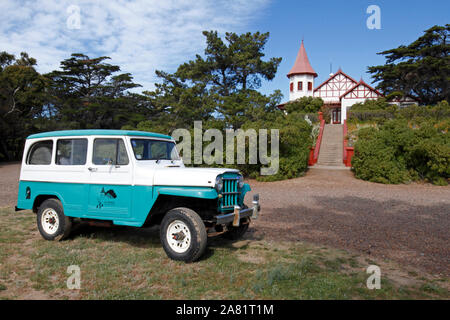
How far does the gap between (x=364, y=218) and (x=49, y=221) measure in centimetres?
721

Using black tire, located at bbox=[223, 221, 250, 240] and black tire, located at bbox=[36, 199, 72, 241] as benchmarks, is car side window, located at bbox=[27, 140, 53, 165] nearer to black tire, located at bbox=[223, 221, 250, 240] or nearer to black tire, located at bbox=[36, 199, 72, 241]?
black tire, located at bbox=[36, 199, 72, 241]

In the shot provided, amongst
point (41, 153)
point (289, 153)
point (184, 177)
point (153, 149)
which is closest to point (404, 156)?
point (289, 153)

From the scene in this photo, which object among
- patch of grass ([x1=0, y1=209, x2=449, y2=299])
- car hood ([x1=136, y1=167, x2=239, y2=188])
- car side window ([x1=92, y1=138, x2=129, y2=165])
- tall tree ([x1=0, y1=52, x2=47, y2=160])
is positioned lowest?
patch of grass ([x1=0, y1=209, x2=449, y2=299])

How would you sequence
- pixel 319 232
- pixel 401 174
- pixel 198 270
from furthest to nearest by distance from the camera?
pixel 401 174 < pixel 319 232 < pixel 198 270

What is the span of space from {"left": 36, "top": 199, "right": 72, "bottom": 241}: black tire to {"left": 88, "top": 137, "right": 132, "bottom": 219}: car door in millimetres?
691

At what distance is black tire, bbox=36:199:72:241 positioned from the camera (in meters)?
6.32

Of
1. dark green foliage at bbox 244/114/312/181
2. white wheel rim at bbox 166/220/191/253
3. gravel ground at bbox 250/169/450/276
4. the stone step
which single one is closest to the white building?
the stone step

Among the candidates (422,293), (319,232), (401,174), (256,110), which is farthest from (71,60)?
(422,293)

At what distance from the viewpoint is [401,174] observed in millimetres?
15023

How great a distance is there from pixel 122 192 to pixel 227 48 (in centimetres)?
2249

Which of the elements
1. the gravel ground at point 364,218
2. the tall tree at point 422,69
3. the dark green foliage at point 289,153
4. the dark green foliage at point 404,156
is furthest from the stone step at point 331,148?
the tall tree at point 422,69

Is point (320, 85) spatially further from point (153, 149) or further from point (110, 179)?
point (110, 179)

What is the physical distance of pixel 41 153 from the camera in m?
6.80

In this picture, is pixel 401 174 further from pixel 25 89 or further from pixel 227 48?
pixel 25 89
